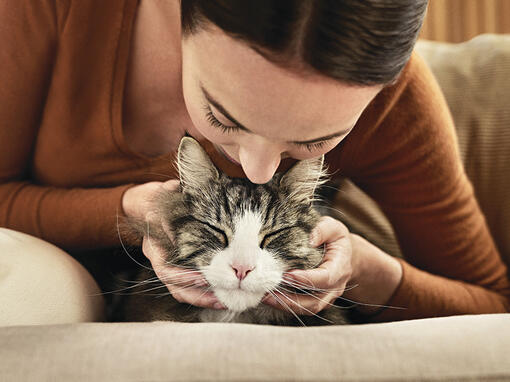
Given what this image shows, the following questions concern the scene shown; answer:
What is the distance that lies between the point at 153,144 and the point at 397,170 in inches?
20.0

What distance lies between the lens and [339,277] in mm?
886

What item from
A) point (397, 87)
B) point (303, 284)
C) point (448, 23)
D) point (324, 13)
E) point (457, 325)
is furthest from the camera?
point (448, 23)

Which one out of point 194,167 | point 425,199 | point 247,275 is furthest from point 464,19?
point 247,275

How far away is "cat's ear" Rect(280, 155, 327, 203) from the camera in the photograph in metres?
0.91

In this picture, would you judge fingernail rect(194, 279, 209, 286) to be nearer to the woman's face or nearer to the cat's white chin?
the cat's white chin

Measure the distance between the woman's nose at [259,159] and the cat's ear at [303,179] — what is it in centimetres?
17

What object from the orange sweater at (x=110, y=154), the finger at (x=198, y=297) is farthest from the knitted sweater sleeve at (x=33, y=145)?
the finger at (x=198, y=297)

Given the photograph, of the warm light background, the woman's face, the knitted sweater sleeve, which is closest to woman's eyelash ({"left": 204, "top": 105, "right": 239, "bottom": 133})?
the woman's face

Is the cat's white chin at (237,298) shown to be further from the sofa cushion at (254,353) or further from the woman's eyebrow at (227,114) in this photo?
the woman's eyebrow at (227,114)

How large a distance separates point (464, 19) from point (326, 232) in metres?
1.44

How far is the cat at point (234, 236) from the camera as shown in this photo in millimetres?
824

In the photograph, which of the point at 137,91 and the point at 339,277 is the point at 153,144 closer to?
the point at 137,91

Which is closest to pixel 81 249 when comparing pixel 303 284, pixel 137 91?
pixel 137 91

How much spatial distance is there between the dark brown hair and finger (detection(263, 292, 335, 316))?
1.21ft
